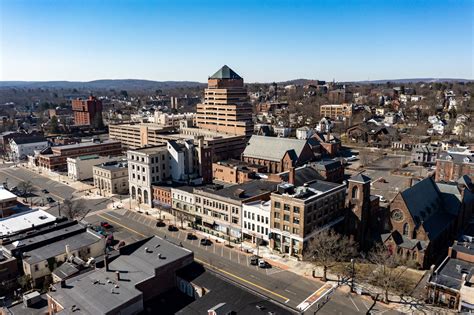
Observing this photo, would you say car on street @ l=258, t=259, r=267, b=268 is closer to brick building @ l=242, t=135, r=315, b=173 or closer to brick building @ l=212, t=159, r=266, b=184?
brick building @ l=212, t=159, r=266, b=184

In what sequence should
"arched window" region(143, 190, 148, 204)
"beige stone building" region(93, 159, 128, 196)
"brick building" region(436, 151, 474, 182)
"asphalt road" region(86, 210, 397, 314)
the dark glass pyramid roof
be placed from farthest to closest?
the dark glass pyramid roof → "beige stone building" region(93, 159, 128, 196) → "brick building" region(436, 151, 474, 182) → "arched window" region(143, 190, 148, 204) → "asphalt road" region(86, 210, 397, 314)

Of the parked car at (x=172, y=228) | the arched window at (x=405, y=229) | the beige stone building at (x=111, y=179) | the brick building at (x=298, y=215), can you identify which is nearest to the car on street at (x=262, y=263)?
the brick building at (x=298, y=215)

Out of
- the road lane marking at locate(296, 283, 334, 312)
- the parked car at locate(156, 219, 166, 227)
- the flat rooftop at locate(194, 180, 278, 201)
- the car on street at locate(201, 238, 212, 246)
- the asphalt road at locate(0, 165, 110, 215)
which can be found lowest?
the road lane marking at locate(296, 283, 334, 312)

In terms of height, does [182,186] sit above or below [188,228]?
above

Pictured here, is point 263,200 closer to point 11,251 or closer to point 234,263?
point 234,263

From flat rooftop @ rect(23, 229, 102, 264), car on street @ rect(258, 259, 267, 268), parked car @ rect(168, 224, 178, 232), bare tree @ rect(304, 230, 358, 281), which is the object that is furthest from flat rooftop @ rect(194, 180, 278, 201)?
flat rooftop @ rect(23, 229, 102, 264)

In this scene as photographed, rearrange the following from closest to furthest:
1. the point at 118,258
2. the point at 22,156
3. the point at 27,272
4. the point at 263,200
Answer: the point at 118,258 → the point at 27,272 → the point at 263,200 → the point at 22,156

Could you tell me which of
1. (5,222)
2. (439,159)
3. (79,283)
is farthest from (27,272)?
(439,159)

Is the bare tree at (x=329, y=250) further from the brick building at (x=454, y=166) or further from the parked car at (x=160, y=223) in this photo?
the brick building at (x=454, y=166)
